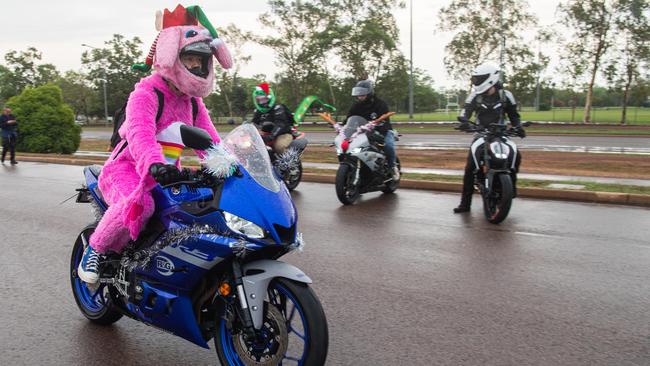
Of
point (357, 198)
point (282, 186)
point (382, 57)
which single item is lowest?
point (357, 198)

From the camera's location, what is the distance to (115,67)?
75750 millimetres

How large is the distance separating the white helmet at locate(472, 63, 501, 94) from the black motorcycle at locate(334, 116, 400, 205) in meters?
2.08

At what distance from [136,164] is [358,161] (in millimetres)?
A: 6551

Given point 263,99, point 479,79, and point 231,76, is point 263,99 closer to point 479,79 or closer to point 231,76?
point 479,79

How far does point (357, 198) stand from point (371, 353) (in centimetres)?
657

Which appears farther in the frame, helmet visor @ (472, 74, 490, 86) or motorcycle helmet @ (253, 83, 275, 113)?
motorcycle helmet @ (253, 83, 275, 113)

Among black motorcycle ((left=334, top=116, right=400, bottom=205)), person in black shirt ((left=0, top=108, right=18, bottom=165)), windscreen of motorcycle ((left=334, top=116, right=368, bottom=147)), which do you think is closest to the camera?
black motorcycle ((left=334, top=116, right=400, bottom=205))

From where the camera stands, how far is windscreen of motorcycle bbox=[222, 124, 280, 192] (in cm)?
308

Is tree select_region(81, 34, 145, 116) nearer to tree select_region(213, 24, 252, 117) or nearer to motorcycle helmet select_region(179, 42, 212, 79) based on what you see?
tree select_region(213, 24, 252, 117)

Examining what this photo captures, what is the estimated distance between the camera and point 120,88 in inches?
2968

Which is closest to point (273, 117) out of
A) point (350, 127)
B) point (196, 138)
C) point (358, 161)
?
point (350, 127)

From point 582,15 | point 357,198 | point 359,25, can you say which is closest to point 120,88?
point 359,25

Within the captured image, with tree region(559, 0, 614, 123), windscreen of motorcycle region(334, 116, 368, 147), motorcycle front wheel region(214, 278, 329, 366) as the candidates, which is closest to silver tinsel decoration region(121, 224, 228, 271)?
motorcycle front wheel region(214, 278, 329, 366)

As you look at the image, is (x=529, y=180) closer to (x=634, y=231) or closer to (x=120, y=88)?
(x=634, y=231)
